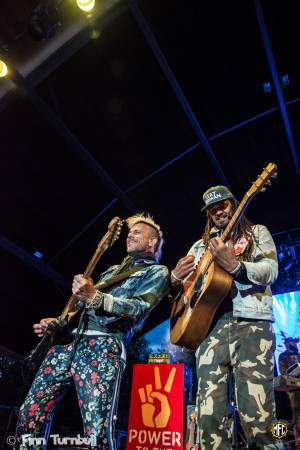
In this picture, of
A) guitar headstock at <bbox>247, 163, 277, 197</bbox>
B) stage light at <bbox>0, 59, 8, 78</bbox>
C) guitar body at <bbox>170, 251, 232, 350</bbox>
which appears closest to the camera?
guitar body at <bbox>170, 251, 232, 350</bbox>

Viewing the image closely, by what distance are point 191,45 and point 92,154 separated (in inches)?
116

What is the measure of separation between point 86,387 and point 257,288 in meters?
1.55

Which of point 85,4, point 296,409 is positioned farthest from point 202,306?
point 85,4

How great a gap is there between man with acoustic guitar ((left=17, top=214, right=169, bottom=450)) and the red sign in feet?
9.04

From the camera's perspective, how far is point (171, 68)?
6336mm

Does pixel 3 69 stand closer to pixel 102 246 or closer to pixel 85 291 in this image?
pixel 102 246

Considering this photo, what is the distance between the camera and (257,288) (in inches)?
110

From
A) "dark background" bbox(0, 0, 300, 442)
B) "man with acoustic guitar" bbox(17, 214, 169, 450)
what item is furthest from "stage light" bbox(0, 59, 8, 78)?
"man with acoustic guitar" bbox(17, 214, 169, 450)

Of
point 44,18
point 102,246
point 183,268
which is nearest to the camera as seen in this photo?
point 183,268

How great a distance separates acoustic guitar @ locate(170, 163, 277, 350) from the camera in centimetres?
275

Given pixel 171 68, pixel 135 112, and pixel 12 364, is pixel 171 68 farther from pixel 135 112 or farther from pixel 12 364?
pixel 12 364

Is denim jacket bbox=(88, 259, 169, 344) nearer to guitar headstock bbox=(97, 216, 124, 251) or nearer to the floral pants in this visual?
the floral pants

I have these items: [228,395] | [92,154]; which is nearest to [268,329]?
[228,395]

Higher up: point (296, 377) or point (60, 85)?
point (60, 85)
